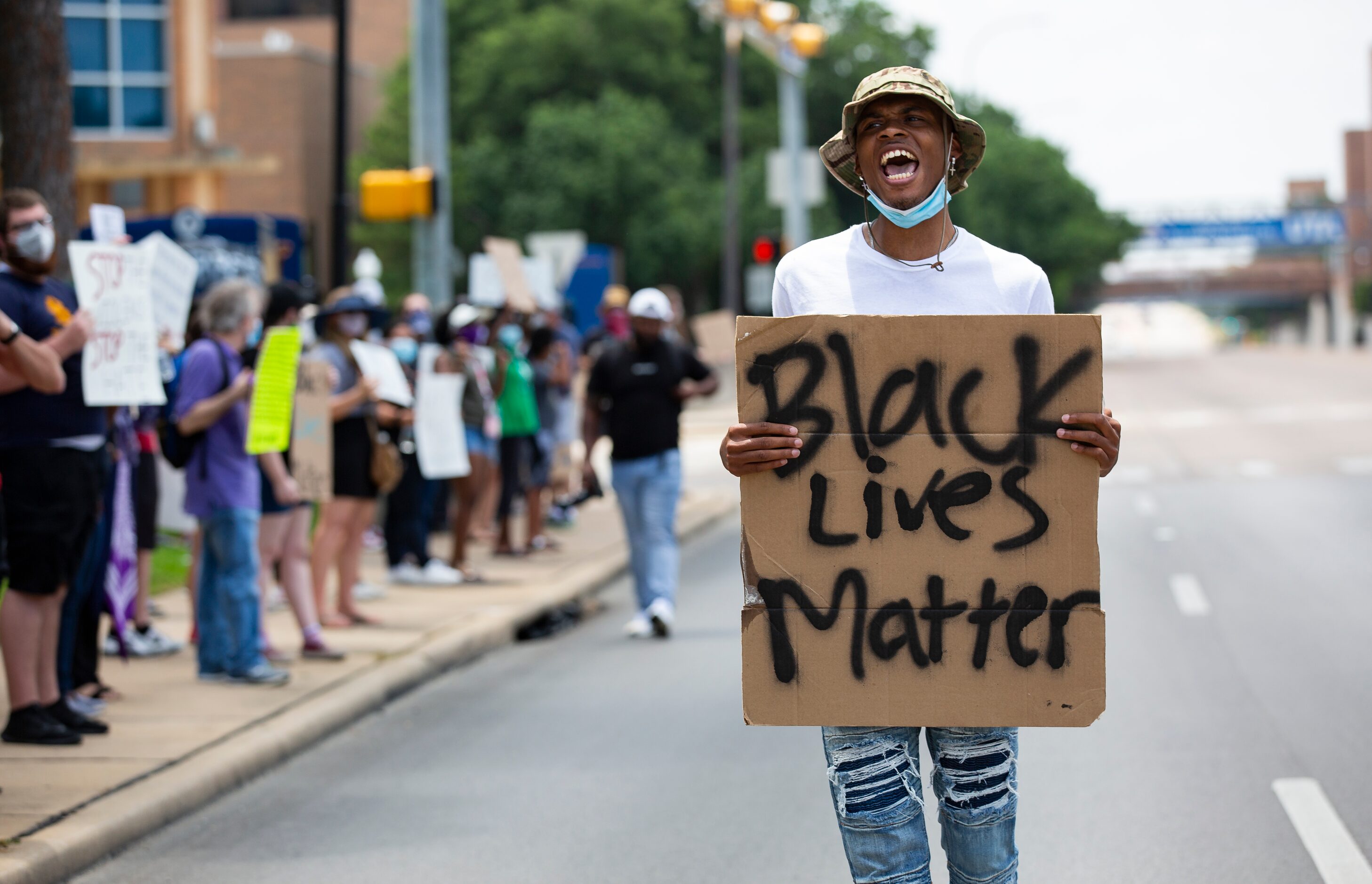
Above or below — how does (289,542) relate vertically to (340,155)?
below

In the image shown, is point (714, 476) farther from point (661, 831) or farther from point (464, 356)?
point (661, 831)

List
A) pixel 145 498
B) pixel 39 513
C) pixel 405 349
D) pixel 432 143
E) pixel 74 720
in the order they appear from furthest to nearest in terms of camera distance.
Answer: pixel 432 143
pixel 405 349
pixel 145 498
pixel 74 720
pixel 39 513

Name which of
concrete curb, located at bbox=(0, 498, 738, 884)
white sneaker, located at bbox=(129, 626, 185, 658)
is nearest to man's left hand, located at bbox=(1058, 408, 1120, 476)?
concrete curb, located at bbox=(0, 498, 738, 884)

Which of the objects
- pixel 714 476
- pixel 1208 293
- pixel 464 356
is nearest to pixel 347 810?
pixel 464 356

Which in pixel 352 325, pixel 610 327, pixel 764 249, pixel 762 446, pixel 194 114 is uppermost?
pixel 194 114

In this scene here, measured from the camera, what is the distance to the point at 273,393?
8117 millimetres

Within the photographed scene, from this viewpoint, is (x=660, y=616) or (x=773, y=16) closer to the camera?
(x=660, y=616)

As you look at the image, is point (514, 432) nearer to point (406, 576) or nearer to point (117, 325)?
point (406, 576)

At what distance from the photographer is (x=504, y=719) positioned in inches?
311

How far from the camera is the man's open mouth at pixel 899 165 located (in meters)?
3.47

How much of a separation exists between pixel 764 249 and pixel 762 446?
21.4 m

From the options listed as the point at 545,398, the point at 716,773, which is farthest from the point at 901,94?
the point at 545,398

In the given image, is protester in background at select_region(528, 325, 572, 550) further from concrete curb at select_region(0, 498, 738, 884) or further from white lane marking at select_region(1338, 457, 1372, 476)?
white lane marking at select_region(1338, 457, 1372, 476)

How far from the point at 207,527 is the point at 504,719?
1.70m
